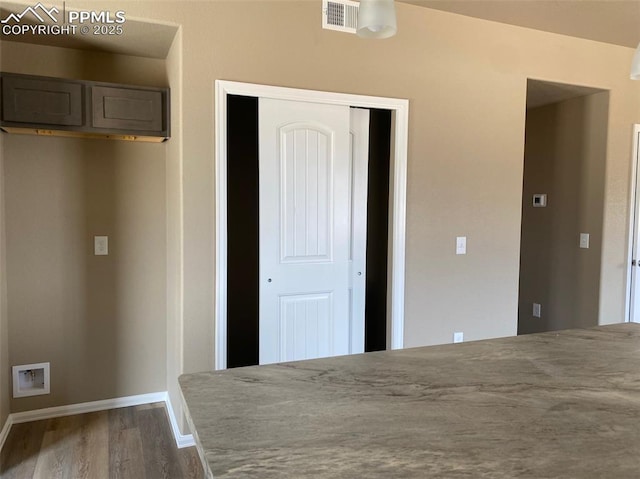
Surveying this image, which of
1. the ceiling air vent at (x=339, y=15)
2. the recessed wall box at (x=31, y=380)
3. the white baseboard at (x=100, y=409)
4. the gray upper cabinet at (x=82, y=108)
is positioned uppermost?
the ceiling air vent at (x=339, y=15)

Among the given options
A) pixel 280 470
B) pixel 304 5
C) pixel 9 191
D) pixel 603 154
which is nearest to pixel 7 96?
pixel 9 191

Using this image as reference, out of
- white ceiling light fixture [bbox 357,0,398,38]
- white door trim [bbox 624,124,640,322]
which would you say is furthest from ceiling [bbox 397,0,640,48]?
white ceiling light fixture [bbox 357,0,398,38]

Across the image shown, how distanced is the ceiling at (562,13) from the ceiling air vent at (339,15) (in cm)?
37

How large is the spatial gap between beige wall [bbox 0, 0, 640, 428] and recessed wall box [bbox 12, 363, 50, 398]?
0.65 feet

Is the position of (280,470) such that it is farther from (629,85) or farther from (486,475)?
(629,85)

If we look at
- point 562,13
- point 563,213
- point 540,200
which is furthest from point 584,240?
point 562,13

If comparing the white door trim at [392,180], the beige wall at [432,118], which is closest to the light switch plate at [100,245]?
the beige wall at [432,118]

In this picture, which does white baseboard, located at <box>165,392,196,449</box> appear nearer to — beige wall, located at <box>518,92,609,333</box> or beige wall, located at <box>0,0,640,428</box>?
beige wall, located at <box>0,0,640,428</box>

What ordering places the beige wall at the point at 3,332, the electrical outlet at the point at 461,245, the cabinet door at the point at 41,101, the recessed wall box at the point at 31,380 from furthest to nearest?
the electrical outlet at the point at 461,245, the recessed wall box at the point at 31,380, the beige wall at the point at 3,332, the cabinet door at the point at 41,101

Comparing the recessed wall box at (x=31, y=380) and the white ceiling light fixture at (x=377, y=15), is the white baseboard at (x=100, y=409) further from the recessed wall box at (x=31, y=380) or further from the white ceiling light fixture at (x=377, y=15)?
the white ceiling light fixture at (x=377, y=15)

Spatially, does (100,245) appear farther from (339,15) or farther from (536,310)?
(536,310)

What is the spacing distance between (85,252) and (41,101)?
3.13ft

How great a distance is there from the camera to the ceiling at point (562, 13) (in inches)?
112

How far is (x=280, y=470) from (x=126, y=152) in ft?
8.87
